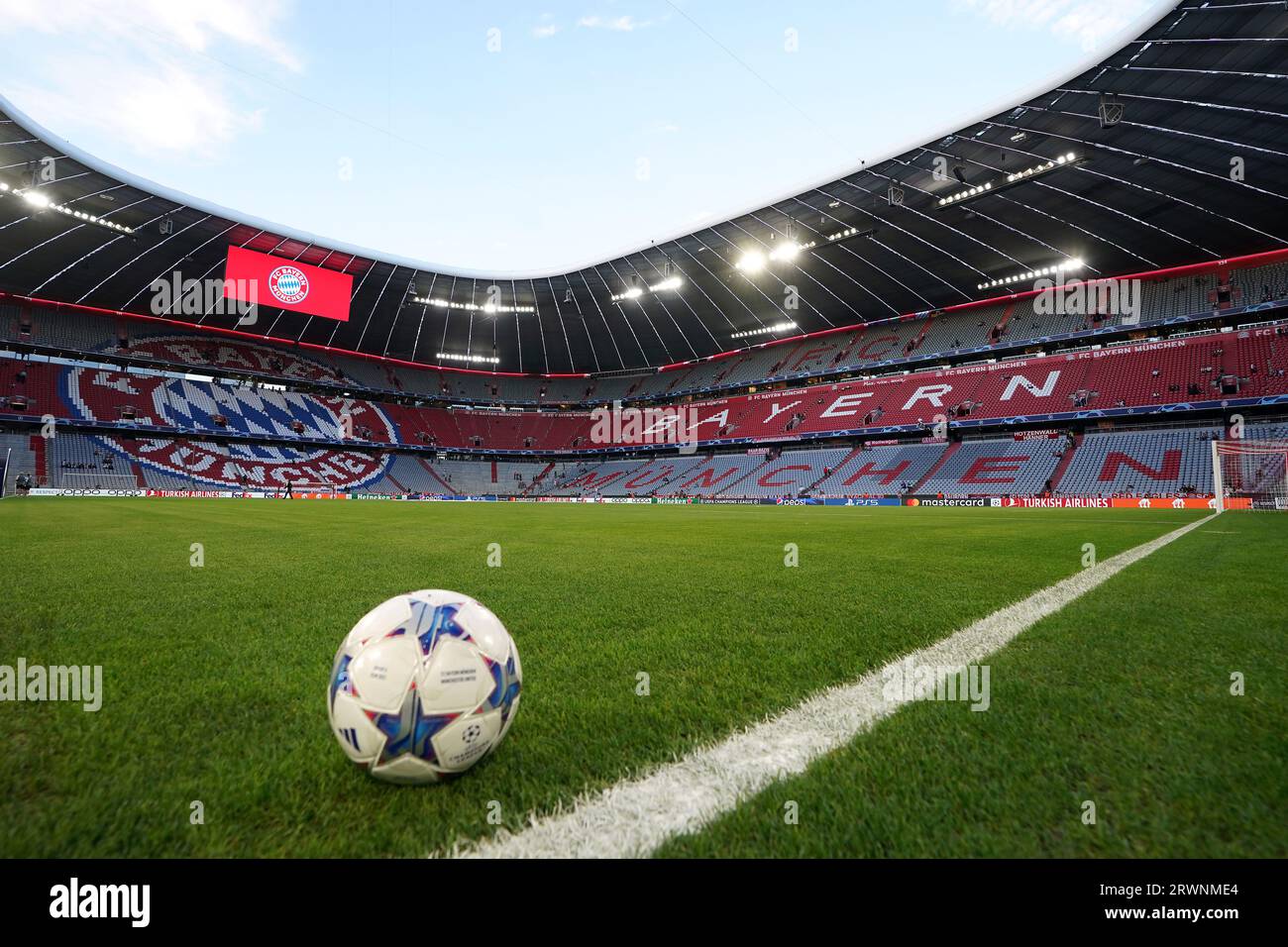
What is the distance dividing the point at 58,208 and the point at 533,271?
24.8 metres

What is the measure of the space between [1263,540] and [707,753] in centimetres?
1125

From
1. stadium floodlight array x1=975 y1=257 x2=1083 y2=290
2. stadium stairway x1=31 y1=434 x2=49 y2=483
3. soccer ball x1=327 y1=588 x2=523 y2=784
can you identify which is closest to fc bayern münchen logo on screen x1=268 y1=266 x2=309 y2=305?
stadium stairway x1=31 y1=434 x2=49 y2=483

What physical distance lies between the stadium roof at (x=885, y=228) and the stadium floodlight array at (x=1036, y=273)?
1.19 ft

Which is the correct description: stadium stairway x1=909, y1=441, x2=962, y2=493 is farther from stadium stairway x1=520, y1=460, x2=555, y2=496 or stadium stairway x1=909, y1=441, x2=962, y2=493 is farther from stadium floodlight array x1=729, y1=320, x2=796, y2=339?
stadium stairway x1=520, y1=460, x2=555, y2=496

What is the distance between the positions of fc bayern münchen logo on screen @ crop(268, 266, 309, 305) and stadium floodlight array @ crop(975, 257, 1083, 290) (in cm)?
4317

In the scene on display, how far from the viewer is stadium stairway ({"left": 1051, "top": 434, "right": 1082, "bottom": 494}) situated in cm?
2858

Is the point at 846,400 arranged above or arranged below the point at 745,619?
above

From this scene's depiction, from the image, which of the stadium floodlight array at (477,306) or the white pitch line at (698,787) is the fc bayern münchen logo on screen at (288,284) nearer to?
the stadium floodlight array at (477,306)

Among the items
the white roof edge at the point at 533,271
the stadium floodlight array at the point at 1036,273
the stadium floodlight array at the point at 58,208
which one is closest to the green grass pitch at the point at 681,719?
the white roof edge at the point at 533,271

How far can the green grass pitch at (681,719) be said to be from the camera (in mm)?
1339
